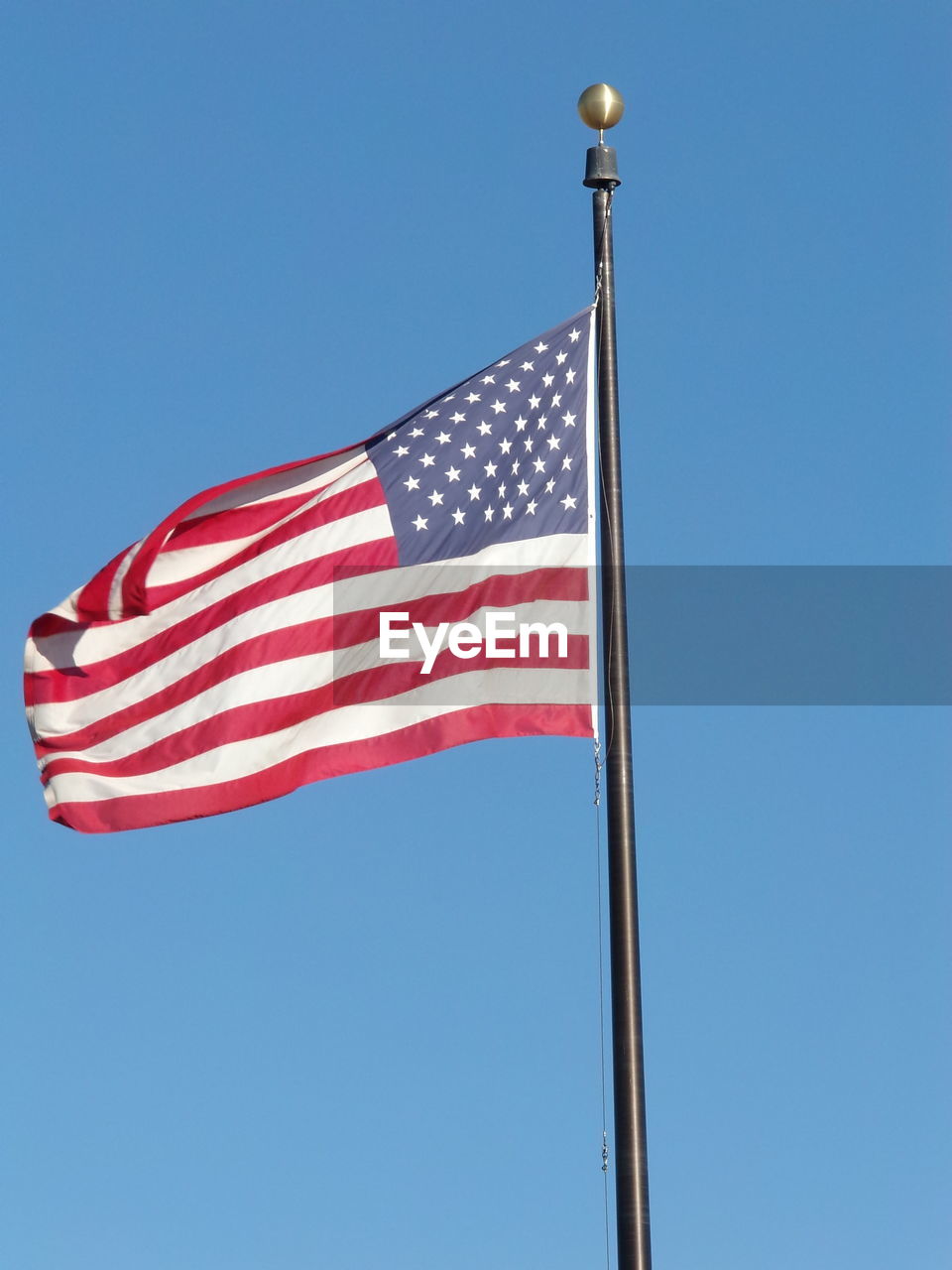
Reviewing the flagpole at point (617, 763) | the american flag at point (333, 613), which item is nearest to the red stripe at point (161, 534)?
the american flag at point (333, 613)

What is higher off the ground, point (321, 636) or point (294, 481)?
point (294, 481)

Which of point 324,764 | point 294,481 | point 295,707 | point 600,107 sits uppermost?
point 600,107

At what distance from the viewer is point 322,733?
1664 centimetres

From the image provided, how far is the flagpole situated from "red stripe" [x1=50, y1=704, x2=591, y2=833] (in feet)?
3.00

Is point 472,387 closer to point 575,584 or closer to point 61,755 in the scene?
point 575,584

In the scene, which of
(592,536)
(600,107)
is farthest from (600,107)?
(592,536)

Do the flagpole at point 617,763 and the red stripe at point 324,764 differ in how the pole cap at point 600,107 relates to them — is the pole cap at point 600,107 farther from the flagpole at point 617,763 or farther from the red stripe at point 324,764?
the red stripe at point 324,764

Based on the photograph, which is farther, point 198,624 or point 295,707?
point 198,624

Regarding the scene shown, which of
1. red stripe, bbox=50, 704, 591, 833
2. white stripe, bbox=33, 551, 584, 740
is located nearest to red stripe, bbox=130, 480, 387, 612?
white stripe, bbox=33, 551, 584, 740

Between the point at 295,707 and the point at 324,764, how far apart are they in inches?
23.8

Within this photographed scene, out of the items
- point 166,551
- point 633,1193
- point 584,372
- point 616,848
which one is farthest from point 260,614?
point 633,1193

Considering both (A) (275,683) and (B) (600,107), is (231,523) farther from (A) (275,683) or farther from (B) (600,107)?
(B) (600,107)

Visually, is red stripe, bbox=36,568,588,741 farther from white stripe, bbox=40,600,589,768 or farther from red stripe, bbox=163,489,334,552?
red stripe, bbox=163,489,334,552

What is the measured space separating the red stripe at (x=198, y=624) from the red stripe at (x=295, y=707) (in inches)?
26.0
